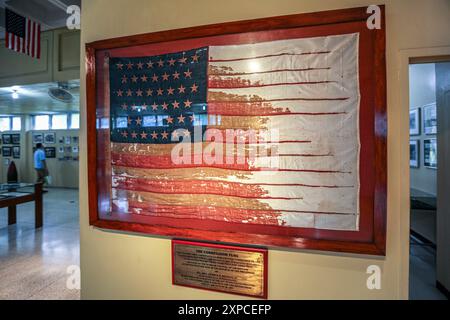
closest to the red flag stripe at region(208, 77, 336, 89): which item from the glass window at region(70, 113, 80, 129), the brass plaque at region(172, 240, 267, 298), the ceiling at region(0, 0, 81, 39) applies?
the brass plaque at region(172, 240, 267, 298)

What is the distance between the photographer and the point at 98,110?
1.74 m

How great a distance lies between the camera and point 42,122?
9062 mm

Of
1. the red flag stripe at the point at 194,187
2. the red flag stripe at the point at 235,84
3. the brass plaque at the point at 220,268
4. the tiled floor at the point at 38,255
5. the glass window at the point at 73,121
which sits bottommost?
the tiled floor at the point at 38,255

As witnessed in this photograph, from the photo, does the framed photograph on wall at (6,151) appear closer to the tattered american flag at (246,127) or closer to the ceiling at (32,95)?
the ceiling at (32,95)

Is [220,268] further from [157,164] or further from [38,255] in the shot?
[38,255]

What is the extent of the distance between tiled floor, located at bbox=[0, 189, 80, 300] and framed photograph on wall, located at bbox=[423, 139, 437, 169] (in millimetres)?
5265

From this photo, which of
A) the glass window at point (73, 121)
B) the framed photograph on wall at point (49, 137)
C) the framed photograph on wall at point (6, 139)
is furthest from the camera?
the framed photograph on wall at point (6, 139)

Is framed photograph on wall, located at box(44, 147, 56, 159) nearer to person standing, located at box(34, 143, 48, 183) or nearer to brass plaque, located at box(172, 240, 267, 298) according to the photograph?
person standing, located at box(34, 143, 48, 183)

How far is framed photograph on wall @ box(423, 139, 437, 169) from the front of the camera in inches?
140

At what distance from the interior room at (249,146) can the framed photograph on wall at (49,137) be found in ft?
28.3

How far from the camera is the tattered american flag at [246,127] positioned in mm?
1331

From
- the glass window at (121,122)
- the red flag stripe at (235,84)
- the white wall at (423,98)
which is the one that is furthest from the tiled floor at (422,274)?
the glass window at (121,122)
